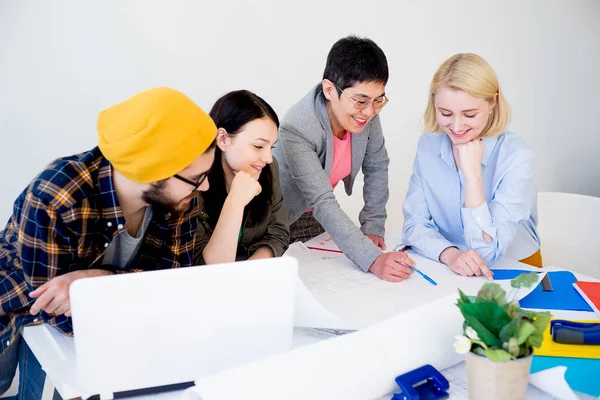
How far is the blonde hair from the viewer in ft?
5.62

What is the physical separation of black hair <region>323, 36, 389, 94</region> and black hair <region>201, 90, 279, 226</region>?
30cm

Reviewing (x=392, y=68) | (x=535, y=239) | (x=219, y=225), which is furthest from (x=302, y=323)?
(x=392, y=68)

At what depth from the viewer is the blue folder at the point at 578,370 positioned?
3.33 feet

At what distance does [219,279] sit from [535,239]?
4.22 ft

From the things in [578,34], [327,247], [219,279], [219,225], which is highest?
[578,34]

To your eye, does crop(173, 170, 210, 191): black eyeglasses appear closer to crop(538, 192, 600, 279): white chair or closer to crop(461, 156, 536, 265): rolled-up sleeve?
crop(461, 156, 536, 265): rolled-up sleeve

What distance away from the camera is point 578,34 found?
3.46 metres

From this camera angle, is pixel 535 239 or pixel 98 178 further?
pixel 535 239

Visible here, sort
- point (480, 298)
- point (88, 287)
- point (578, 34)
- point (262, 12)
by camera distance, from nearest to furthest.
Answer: point (88, 287) < point (480, 298) < point (262, 12) < point (578, 34)

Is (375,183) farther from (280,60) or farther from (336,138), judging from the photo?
(280,60)

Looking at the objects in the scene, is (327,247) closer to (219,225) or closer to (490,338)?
(219,225)

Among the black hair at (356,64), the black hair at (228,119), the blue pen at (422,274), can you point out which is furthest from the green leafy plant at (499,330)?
the black hair at (356,64)

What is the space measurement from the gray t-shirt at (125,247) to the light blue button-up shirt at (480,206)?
816 millimetres

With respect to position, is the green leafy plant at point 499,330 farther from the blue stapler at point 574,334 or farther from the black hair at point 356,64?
the black hair at point 356,64
